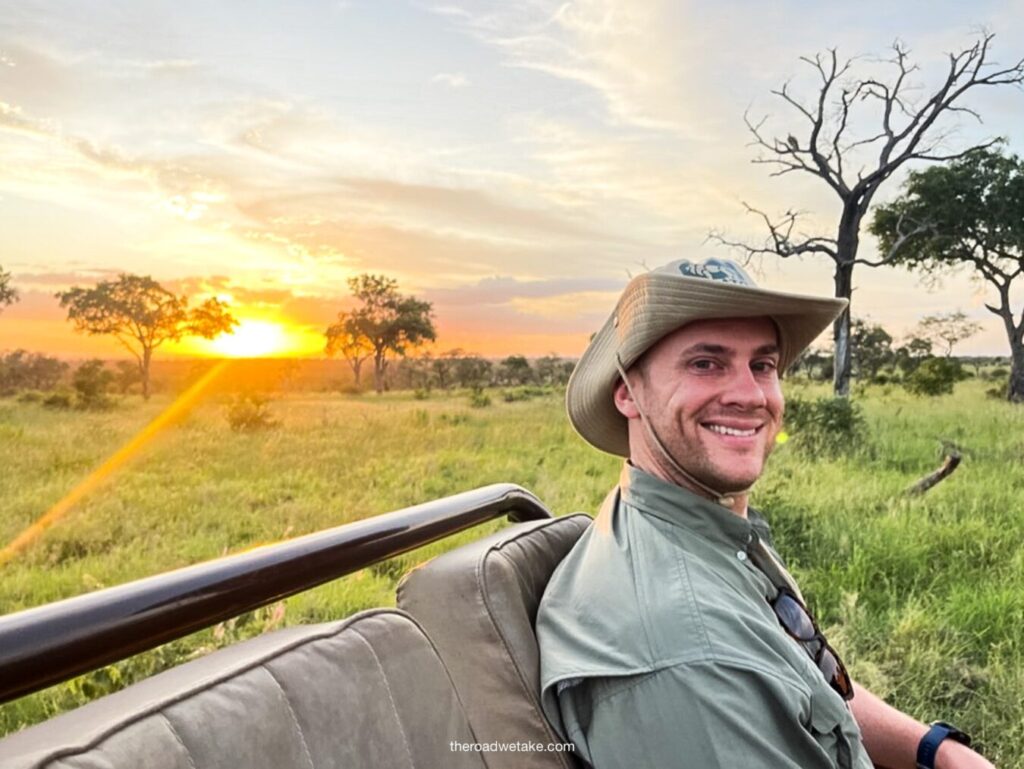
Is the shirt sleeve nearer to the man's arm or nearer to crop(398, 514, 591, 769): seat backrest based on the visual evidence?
crop(398, 514, 591, 769): seat backrest

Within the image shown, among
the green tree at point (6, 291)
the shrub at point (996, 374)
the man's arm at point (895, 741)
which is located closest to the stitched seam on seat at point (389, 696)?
the man's arm at point (895, 741)

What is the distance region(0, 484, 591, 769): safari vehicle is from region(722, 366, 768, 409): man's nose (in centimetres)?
34

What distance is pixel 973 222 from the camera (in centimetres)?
1129

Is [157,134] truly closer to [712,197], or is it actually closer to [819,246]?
[712,197]

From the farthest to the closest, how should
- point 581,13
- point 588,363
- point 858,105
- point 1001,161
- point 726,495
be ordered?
1. point 1001,161
2. point 858,105
3. point 581,13
4. point 588,363
5. point 726,495

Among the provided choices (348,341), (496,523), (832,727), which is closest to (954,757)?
(832,727)

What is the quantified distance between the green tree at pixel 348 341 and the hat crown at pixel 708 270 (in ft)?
37.8

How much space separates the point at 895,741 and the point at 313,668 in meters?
1.00

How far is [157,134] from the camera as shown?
720cm

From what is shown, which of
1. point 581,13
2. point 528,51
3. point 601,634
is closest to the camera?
point 601,634

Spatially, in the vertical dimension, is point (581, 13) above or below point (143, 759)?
above

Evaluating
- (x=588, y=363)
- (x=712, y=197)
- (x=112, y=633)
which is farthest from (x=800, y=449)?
(x=112, y=633)

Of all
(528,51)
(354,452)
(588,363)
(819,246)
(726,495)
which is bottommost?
(354,452)

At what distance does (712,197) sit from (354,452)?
3.93 meters
